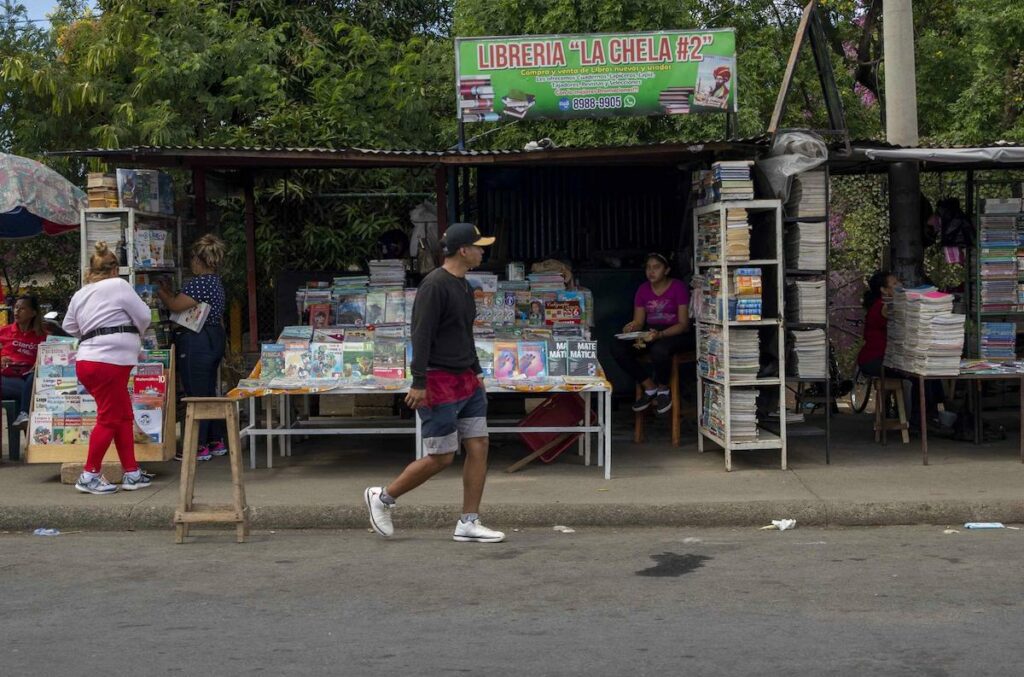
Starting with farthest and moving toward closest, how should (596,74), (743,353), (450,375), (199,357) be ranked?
(596,74), (199,357), (743,353), (450,375)

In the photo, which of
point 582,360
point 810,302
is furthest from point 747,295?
point 582,360

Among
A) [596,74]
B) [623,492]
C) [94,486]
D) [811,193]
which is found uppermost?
[596,74]

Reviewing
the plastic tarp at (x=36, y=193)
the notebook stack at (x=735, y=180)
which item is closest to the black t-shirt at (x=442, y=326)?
the notebook stack at (x=735, y=180)

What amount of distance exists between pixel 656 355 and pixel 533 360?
1.53 meters

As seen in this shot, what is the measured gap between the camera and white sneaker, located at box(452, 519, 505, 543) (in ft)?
25.2

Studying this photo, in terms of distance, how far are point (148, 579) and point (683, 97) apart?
6.03 meters

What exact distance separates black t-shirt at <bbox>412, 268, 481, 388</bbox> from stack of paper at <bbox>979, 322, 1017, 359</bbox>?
538 cm

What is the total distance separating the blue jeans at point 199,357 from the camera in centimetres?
1022

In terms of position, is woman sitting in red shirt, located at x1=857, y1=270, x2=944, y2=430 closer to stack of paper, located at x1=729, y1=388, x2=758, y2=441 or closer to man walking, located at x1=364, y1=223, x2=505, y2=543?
stack of paper, located at x1=729, y1=388, x2=758, y2=441

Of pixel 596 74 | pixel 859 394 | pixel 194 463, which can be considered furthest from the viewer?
pixel 859 394

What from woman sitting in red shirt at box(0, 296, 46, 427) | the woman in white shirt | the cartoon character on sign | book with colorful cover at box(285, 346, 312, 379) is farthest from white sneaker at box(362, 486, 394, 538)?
the cartoon character on sign

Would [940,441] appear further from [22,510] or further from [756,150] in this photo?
[22,510]

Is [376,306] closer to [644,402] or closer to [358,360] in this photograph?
[358,360]

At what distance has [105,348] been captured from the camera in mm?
8852
